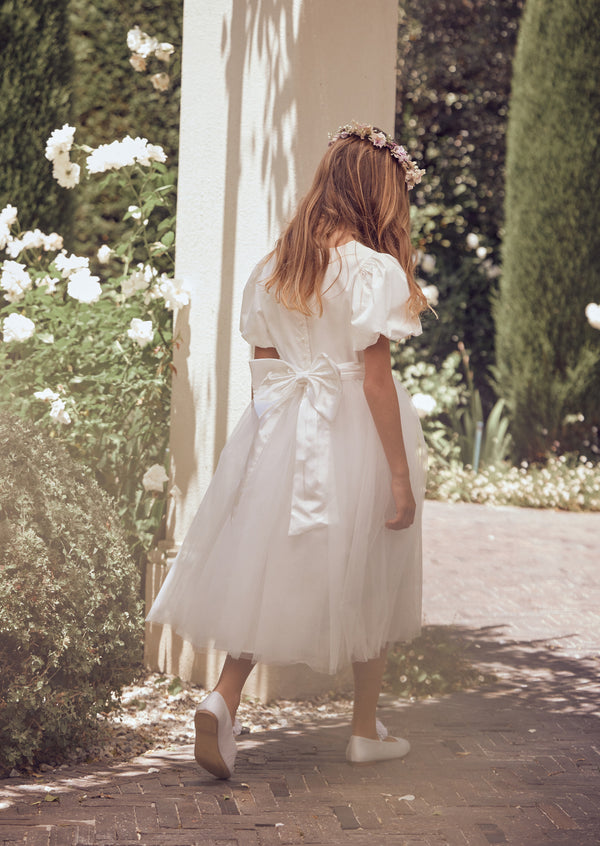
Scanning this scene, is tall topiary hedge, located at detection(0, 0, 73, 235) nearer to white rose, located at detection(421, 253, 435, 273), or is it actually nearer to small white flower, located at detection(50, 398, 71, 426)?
small white flower, located at detection(50, 398, 71, 426)

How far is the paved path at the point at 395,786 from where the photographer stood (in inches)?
99.4

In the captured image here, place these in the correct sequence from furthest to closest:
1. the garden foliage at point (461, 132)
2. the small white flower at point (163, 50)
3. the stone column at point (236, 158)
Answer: the garden foliage at point (461, 132) < the small white flower at point (163, 50) < the stone column at point (236, 158)

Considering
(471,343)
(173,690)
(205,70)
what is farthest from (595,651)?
(471,343)

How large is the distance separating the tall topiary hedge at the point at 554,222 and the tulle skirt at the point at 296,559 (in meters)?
6.17

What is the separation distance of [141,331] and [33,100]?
342 cm

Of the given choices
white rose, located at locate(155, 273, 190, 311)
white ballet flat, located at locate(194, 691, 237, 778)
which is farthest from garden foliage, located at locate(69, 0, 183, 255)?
white ballet flat, located at locate(194, 691, 237, 778)

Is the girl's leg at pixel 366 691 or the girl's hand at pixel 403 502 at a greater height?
the girl's hand at pixel 403 502

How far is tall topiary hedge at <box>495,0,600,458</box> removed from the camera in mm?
8742

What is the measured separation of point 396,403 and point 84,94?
547 cm

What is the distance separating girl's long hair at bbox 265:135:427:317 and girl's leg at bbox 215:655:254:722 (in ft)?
3.21

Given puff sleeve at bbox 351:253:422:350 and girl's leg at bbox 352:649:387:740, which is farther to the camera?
girl's leg at bbox 352:649:387:740

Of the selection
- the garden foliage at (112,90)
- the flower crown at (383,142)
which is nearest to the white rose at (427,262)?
the garden foliage at (112,90)

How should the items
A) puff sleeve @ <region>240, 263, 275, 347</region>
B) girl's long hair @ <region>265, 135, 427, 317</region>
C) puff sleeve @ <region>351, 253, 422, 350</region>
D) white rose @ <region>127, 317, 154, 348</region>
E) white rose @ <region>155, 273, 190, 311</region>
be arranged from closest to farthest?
puff sleeve @ <region>351, 253, 422, 350</region> → girl's long hair @ <region>265, 135, 427, 317</region> → puff sleeve @ <region>240, 263, 275, 347</region> → white rose @ <region>155, 273, 190, 311</region> → white rose @ <region>127, 317, 154, 348</region>

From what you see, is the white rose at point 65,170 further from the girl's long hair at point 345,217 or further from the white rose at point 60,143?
the girl's long hair at point 345,217
